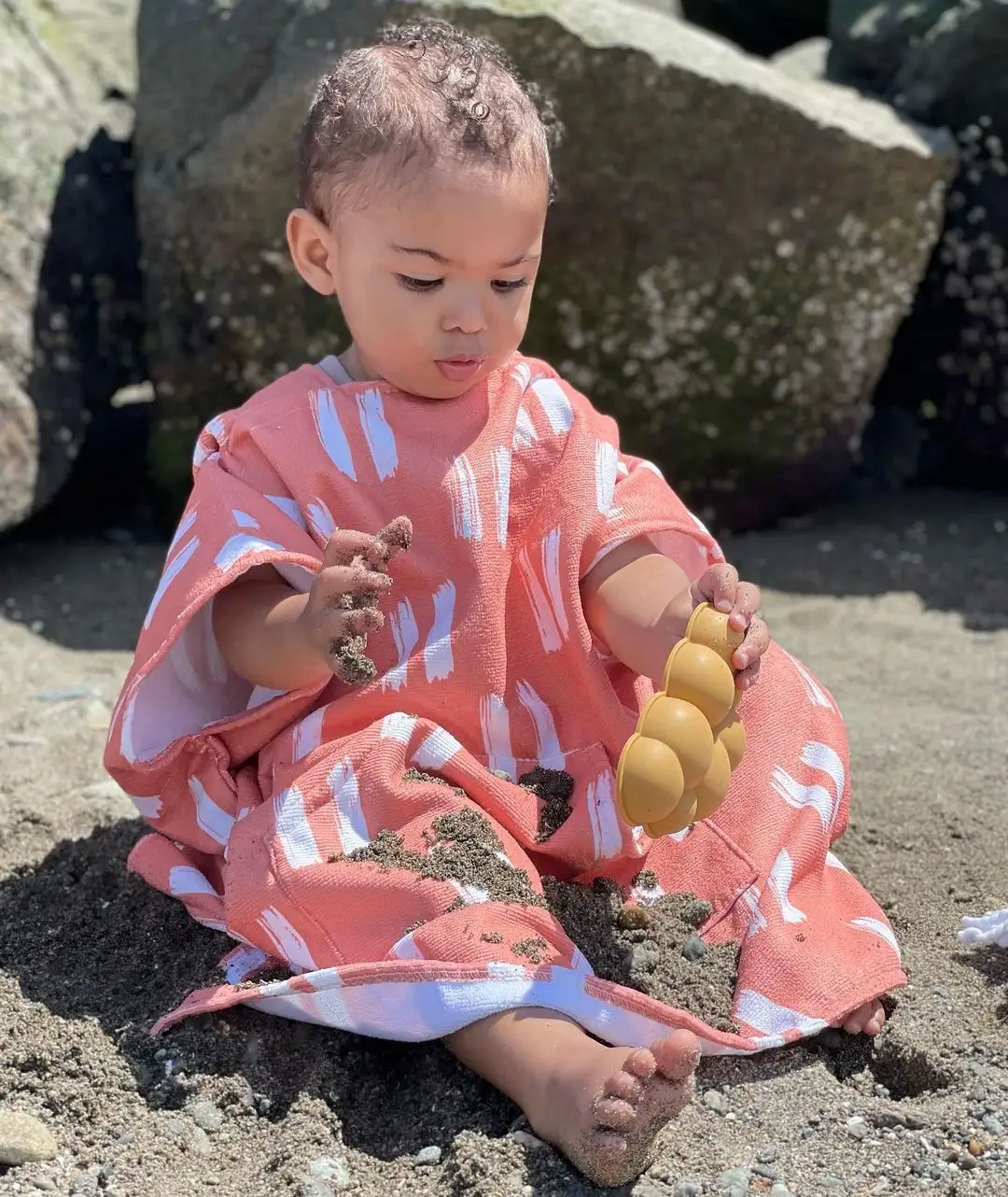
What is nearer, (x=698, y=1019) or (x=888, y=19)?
(x=698, y=1019)

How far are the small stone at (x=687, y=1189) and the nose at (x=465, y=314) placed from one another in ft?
3.91

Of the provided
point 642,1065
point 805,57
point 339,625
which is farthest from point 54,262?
point 805,57

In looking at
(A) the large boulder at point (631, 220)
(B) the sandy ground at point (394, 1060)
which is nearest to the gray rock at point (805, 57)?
(A) the large boulder at point (631, 220)

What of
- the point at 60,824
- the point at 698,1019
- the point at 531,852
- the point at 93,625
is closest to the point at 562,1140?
the point at 698,1019

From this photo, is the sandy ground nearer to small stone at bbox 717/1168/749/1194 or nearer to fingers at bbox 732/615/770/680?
small stone at bbox 717/1168/749/1194

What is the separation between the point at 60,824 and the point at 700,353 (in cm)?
226

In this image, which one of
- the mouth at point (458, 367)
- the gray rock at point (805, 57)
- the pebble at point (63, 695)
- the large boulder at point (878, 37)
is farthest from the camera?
the gray rock at point (805, 57)

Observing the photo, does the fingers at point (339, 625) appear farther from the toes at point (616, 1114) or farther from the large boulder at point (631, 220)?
the large boulder at point (631, 220)

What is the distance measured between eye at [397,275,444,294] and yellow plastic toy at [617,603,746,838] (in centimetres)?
61

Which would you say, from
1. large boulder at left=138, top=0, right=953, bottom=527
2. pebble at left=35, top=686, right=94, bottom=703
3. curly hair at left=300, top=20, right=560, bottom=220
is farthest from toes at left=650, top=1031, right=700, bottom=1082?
large boulder at left=138, top=0, right=953, bottom=527

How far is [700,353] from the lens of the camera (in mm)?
4137

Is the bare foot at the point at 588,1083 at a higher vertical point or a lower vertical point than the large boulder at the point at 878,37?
lower

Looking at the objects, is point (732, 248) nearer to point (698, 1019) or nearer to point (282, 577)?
point (282, 577)

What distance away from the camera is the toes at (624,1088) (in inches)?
67.7
